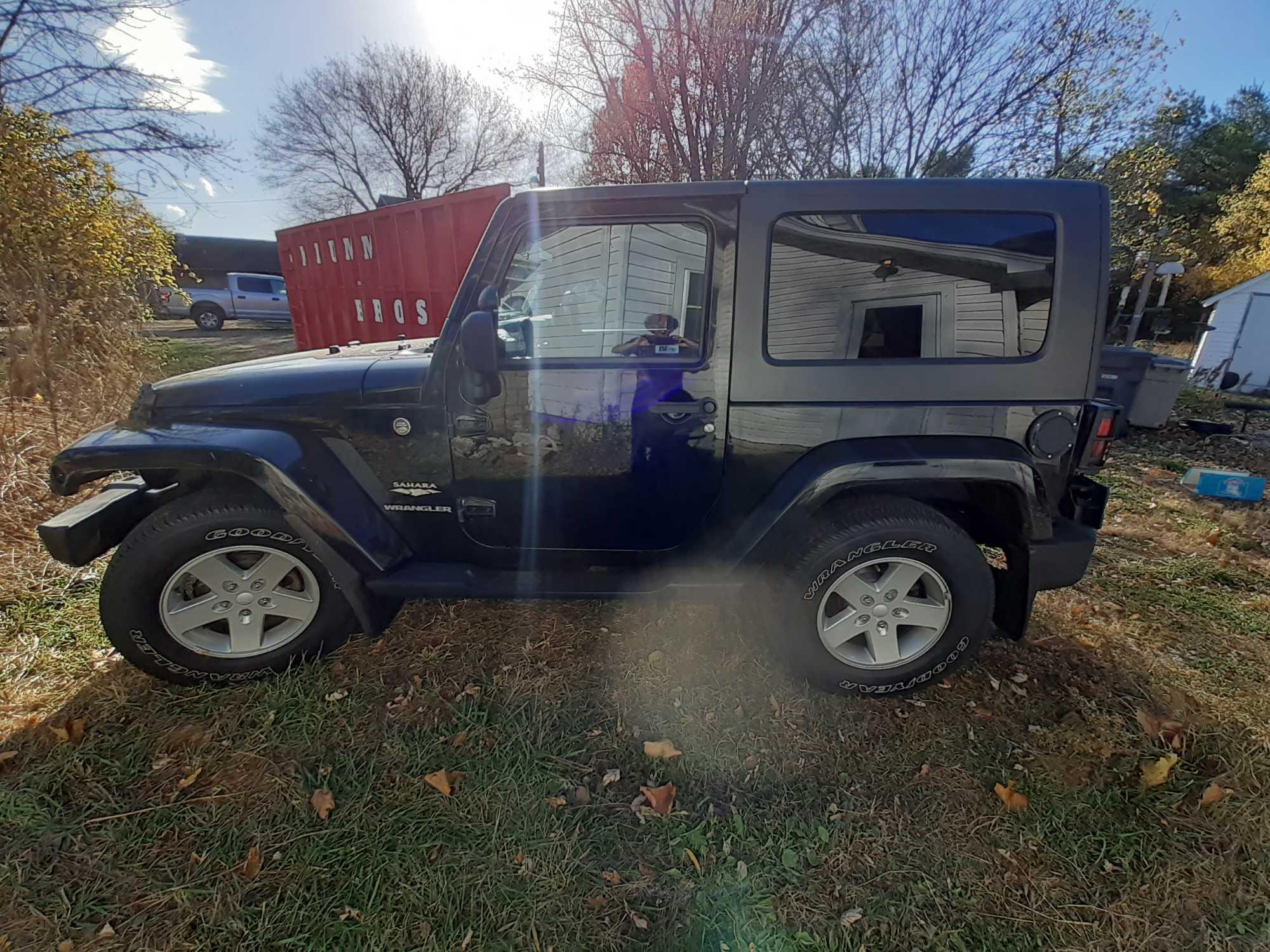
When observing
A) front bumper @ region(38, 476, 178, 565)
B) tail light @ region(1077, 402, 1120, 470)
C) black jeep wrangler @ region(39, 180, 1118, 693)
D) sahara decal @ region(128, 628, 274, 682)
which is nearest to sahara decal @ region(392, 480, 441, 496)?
black jeep wrangler @ region(39, 180, 1118, 693)

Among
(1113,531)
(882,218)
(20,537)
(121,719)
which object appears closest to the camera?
(882,218)

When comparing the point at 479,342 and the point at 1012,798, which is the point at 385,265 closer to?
the point at 479,342

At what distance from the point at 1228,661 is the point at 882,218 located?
2.64 meters

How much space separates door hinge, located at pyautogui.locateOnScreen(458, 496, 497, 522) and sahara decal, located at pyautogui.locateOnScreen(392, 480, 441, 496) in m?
0.12

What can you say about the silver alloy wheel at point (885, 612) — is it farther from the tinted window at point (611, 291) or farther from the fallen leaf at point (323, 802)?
the fallen leaf at point (323, 802)

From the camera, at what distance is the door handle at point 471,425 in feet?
7.44

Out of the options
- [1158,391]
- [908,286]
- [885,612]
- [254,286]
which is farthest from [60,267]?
[254,286]

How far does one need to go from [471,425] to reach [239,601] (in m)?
1.22

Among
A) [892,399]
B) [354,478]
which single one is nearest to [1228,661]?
[892,399]

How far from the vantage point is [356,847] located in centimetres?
180

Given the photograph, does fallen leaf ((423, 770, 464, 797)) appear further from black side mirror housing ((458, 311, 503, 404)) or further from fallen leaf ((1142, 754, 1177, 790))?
fallen leaf ((1142, 754, 1177, 790))

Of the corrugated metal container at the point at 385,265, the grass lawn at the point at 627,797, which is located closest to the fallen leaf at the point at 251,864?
the grass lawn at the point at 627,797

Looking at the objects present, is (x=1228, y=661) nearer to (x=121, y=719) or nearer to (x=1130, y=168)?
(x=121, y=719)

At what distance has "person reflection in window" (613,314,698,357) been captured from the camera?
2191 millimetres
